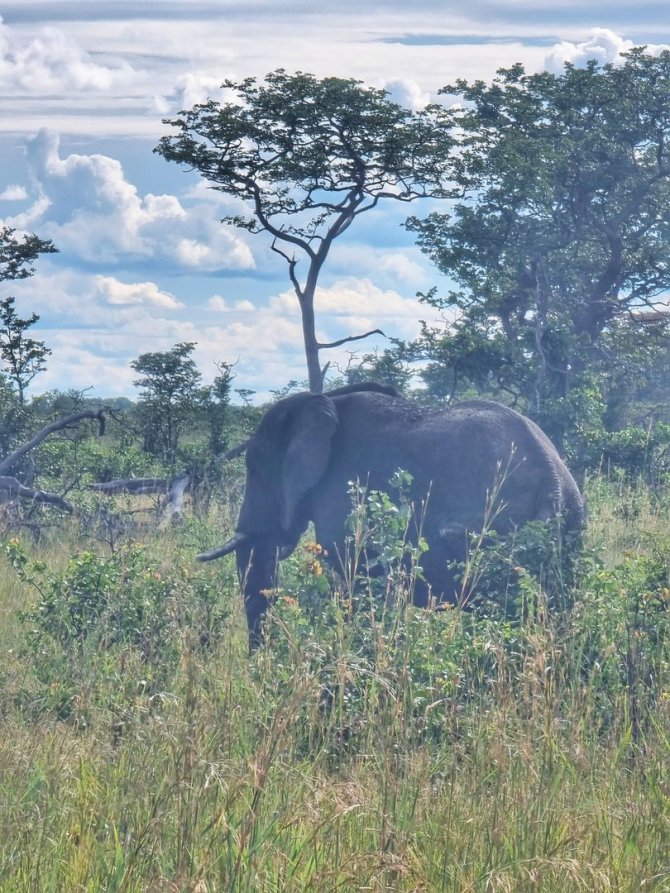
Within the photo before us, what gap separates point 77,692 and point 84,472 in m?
10.6

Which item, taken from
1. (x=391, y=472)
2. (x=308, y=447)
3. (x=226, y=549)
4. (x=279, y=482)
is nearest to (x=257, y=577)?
(x=226, y=549)

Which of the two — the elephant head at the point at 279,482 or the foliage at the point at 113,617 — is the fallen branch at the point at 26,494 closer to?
the elephant head at the point at 279,482

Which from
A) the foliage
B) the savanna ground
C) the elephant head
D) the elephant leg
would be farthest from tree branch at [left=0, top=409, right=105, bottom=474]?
the savanna ground

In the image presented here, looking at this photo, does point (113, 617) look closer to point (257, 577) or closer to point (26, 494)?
point (257, 577)

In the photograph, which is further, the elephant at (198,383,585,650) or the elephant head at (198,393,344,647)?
Answer: the elephant head at (198,393,344,647)

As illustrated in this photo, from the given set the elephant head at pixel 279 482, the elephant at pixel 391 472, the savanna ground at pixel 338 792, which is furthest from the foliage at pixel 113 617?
the elephant head at pixel 279 482

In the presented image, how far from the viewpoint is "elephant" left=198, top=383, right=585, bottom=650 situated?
24.0 feet

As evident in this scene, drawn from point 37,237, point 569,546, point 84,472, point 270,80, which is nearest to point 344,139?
point 270,80

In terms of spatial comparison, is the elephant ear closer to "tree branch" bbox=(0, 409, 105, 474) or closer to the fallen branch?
the fallen branch

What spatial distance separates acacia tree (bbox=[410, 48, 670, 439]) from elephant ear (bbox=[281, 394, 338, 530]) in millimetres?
11712

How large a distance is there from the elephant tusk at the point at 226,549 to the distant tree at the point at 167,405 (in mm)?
7331

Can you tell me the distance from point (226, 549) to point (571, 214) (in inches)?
634

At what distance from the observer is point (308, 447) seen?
28.1 feet

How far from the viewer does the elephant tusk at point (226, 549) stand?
8.82 metres
